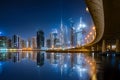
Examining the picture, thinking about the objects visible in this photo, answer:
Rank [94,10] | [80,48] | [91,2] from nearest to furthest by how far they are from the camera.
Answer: [91,2], [94,10], [80,48]

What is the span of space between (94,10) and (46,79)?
1555cm

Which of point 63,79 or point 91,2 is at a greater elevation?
point 91,2

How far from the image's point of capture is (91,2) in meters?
26.4

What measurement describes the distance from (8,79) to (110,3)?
39.4 ft

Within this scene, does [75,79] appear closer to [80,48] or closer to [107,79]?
[107,79]

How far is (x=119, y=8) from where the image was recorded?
1094 inches

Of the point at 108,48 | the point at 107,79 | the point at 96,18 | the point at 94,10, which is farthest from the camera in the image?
the point at 108,48

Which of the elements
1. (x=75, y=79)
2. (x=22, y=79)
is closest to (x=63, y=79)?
(x=75, y=79)

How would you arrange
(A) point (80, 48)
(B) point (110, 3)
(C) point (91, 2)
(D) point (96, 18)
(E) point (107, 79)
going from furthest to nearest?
(A) point (80, 48), (D) point (96, 18), (C) point (91, 2), (B) point (110, 3), (E) point (107, 79)

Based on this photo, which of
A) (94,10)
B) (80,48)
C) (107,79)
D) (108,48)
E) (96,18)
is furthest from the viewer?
(80,48)

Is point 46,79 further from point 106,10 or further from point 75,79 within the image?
point 106,10

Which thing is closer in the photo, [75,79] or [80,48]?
[75,79]

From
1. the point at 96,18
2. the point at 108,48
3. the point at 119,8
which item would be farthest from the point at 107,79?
the point at 108,48

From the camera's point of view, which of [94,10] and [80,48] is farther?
[80,48]
